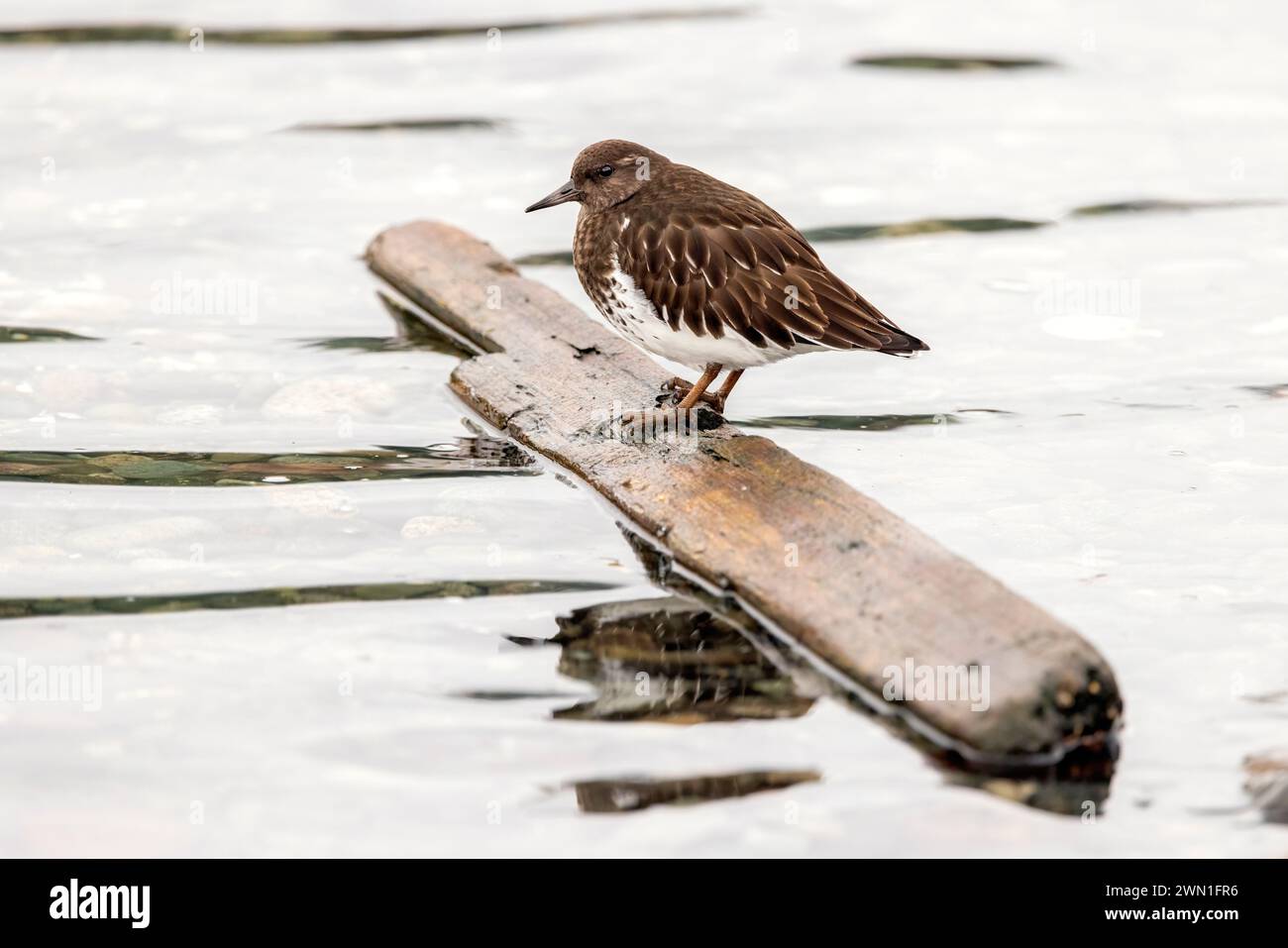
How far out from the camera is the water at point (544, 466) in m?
6.16

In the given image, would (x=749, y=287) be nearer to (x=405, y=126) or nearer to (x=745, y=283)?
(x=745, y=283)

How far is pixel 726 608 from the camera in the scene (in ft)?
24.0

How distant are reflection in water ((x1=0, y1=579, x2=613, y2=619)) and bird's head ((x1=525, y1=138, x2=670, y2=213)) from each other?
2230 millimetres

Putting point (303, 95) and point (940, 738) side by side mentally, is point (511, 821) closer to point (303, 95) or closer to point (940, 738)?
point (940, 738)

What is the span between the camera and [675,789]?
614 cm

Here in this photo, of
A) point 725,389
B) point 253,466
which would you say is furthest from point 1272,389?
point 253,466

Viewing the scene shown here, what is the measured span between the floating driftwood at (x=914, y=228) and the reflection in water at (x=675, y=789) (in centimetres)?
710

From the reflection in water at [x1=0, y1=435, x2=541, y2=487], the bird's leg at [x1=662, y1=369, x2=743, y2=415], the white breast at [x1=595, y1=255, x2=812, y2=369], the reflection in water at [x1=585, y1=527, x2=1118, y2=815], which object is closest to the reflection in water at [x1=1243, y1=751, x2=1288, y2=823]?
the reflection in water at [x1=585, y1=527, x2=1118, y2=815]

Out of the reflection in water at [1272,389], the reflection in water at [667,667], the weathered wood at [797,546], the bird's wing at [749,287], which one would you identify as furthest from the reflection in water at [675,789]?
the reflection in water at [1272,389]

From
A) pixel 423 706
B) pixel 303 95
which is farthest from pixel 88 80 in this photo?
pixel 423 706

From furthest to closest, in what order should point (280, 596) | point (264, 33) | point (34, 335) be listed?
point (264, 33)
point (34, 335)
point (280, 596)

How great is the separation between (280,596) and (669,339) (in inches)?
84.8

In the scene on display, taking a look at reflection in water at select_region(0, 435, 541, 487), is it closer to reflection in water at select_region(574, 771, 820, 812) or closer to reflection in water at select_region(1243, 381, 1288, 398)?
reflection in water at select_region(574, 771, 820, 812)

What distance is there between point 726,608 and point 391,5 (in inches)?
483
